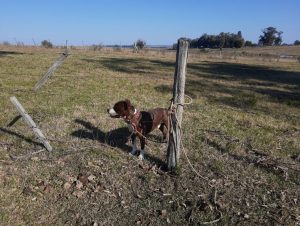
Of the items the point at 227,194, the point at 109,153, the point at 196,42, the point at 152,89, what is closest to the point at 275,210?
the point at 227,194

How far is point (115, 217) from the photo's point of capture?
5.12 m

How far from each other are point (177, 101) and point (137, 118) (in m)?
0.95

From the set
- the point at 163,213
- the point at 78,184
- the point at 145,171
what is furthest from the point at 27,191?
the point at 163,213

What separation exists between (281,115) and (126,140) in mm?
5258

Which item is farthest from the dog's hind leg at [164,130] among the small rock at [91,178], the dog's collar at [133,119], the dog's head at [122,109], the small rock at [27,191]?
the small rock at [27,191]

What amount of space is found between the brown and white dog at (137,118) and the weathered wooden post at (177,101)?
738mm

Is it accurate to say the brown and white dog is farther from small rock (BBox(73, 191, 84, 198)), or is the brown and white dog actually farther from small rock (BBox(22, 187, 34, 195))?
small rock (BBox(22, 187, 34, 195))

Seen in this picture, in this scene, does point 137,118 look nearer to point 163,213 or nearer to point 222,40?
point 163,213

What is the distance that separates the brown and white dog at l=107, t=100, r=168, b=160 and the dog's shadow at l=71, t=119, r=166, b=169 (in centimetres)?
42

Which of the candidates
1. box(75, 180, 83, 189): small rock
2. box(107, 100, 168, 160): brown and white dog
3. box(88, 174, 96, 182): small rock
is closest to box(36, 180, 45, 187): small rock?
box(75, 180, 83, 189): small rock

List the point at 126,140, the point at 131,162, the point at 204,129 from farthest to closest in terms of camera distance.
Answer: the point at 204,129
the point at 126,140
the point at 131,162

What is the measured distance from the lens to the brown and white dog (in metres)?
6.39

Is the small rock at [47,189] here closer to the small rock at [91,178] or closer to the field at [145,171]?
the field at [145,171]

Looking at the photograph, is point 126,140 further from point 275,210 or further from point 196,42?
point 196,42
